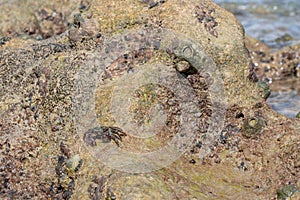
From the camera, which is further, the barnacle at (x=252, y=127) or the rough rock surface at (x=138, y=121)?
the barnacle at (x=252, y=127)

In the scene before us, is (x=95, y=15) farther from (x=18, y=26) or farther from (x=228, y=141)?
(x=18, y=26)

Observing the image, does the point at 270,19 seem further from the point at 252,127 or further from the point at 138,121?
the point at 138,121

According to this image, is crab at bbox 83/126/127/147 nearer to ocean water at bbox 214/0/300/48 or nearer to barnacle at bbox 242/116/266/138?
barnacle at bbox 242/116/266/138

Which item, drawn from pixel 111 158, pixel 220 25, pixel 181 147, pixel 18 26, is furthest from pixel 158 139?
pixel 18 26

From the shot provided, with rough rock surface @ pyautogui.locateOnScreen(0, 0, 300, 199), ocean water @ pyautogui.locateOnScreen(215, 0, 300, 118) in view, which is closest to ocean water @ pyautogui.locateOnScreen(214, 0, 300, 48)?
ocean water @ pyautogui.locateOnScreen(215, 0, 300, 118)

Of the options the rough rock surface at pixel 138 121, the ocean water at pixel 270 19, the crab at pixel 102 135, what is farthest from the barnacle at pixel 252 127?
the ocean water at pixel 270 19

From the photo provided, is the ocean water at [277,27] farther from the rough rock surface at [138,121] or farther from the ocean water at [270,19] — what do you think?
the rough rock surface at [138,121]

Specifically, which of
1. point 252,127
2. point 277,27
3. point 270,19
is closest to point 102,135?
point 252,127
